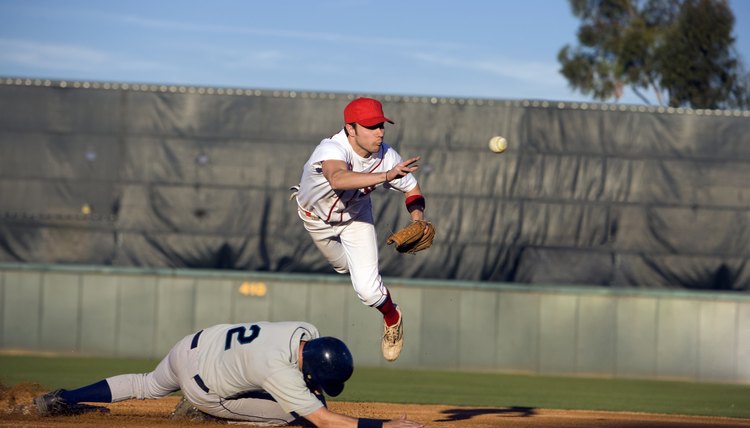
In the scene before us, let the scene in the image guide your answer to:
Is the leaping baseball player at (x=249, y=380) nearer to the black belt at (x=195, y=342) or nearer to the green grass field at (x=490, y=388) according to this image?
the black belt at (x=195, y=342)

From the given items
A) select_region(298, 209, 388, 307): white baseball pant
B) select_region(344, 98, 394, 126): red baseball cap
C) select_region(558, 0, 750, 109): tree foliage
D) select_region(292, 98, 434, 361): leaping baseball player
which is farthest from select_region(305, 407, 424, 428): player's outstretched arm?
select_region(558, 0, 750, 109): tree foliage

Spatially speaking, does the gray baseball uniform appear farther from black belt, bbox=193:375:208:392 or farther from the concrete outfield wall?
the concrete outfield wall

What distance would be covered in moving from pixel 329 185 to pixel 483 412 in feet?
10.6

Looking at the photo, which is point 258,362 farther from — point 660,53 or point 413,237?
point 660,53

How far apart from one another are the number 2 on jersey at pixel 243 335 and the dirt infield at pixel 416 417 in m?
0.83

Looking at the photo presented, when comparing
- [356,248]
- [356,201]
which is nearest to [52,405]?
[356,248]

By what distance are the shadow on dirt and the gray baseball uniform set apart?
7.37ft

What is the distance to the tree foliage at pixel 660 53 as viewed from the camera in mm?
28734

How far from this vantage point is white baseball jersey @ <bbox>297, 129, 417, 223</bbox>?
6812 mm

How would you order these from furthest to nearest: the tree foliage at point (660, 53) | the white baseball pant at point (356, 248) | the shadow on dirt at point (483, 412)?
the tree foliage at point (660, 53), the shadow on dirt at point (483, 412), the white baseball pant at point (356, 248)

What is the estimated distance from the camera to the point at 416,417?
8594mm

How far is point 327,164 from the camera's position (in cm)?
659

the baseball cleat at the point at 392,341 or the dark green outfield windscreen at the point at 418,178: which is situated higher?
the dark green outfield windscreen at the point at 418,178

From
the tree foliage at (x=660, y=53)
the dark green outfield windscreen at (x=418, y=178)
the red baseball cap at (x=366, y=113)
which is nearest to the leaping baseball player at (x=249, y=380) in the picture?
the red baseball cap at (x=366, y=113)
